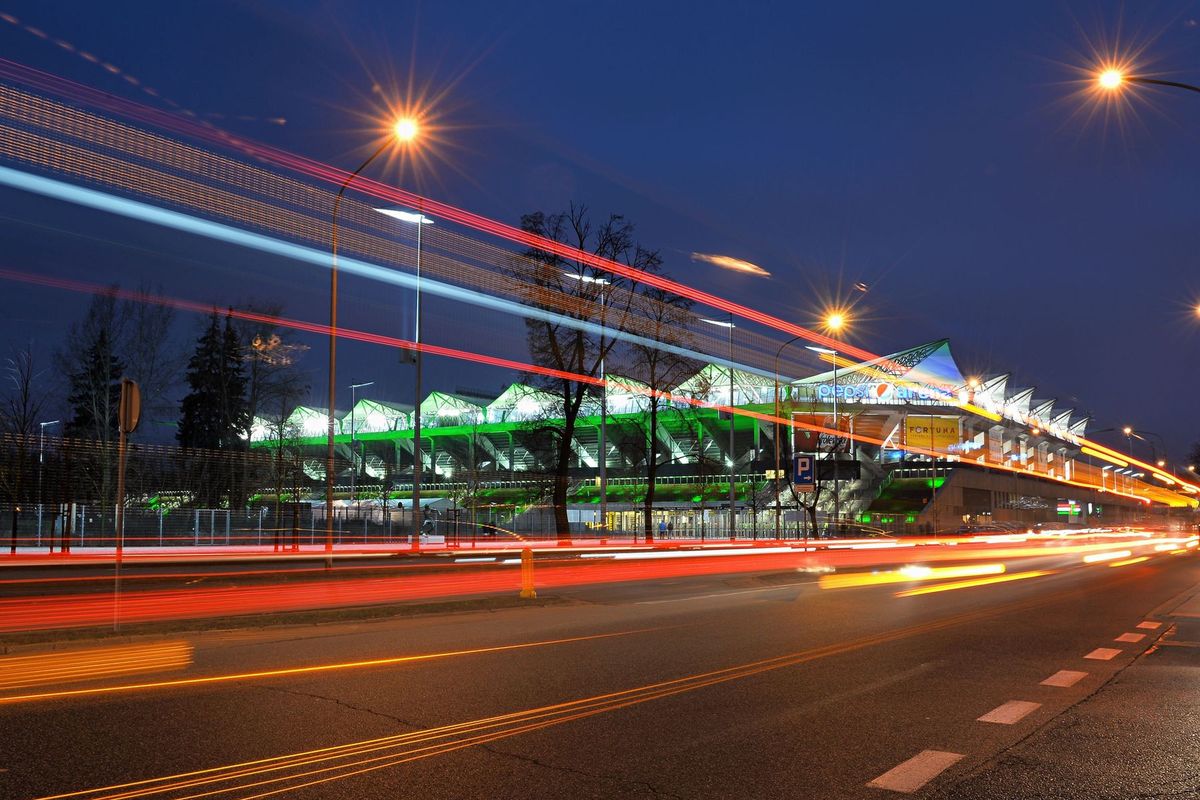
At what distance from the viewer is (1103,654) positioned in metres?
11.3

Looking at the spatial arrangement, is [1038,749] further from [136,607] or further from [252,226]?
[252,226]

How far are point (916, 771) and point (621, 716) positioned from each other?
2.40m

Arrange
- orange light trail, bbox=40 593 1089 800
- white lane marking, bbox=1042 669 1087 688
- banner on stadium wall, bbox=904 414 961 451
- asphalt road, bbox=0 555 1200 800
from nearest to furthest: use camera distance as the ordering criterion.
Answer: orange light trail, bbox=40 593 1089 800, asphalt road, bbox=0 555 1200 800, white lane marking, bbox=1042 669 1087 688, banner on stadium wall, bbox=904 414 961 451

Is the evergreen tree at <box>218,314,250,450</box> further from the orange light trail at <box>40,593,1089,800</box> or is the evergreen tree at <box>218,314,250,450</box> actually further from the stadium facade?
the orange light trail at <box>40,593,1089,800</box>

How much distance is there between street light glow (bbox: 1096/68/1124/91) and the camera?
16.1m

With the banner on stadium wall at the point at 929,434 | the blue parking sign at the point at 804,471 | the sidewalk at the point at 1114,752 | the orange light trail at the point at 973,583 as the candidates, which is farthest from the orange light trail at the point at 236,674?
the banner on stadium wall at the point at 929,434

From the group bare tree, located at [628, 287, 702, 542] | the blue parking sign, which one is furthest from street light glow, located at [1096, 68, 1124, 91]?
bare tree, located at [628, 287, 702, 542]

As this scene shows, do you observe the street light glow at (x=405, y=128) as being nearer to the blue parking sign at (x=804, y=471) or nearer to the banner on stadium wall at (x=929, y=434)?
the blue parking sign at (x=804, y=471)

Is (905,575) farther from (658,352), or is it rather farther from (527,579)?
(658,352)

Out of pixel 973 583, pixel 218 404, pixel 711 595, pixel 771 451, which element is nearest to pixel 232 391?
Answer: pixel 218 404

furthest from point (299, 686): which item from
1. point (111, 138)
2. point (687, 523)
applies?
point (687, 523)

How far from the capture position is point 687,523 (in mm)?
66625

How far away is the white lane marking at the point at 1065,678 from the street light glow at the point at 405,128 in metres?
21.5

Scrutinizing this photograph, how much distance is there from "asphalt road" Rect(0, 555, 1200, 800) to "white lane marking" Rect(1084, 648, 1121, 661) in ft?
0.34
